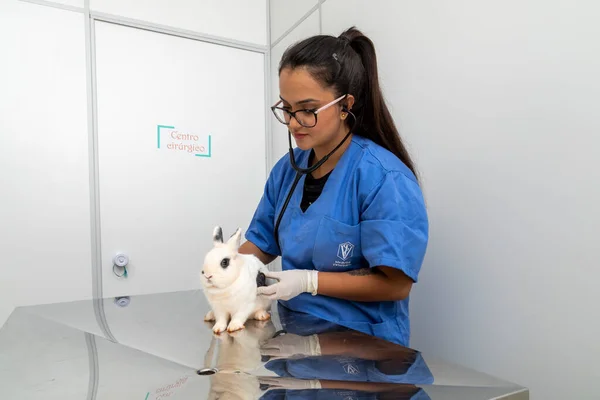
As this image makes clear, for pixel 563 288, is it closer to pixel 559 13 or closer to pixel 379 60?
pixel 559 13

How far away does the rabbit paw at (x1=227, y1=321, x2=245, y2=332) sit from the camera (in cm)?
78

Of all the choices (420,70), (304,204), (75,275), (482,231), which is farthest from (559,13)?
(75,275)

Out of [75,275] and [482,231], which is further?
[75,275]

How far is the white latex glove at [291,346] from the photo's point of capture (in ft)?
2.13

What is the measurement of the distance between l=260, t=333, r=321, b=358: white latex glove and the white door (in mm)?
1244

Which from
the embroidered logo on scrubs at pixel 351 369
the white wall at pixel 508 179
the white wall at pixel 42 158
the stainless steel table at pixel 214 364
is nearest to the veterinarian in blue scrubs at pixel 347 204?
the stainless steel table at pixel 214 364

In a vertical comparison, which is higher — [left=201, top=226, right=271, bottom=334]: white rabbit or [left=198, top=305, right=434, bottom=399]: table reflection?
[left=201, top=226, right=271, bottom=334]: white rabbit

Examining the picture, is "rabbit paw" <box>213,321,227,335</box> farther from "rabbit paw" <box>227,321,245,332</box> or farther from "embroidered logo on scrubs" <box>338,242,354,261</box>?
"embroidered logo on scrubs" <box>338,242,354,261</box>

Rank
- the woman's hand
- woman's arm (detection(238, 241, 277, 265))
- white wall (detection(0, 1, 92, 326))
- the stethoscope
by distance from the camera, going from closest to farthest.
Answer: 1. the woman's hand
2. the stethoscope
3. woman's arm (detection(238, 241, 277, 265))
4. white wall (detection(0, 1, 92, 326))

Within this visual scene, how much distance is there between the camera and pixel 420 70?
1249 millimetres

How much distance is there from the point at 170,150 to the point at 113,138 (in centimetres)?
24

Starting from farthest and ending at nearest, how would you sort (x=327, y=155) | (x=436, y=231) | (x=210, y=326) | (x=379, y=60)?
(x=379, y=60) → (x=436, y=231) → (x=327, y=155) → (x=210, y=326)

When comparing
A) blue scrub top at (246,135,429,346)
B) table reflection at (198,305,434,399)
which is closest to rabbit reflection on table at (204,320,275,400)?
table reflection at (198,305,434,399)

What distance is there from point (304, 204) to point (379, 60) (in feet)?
2.10
